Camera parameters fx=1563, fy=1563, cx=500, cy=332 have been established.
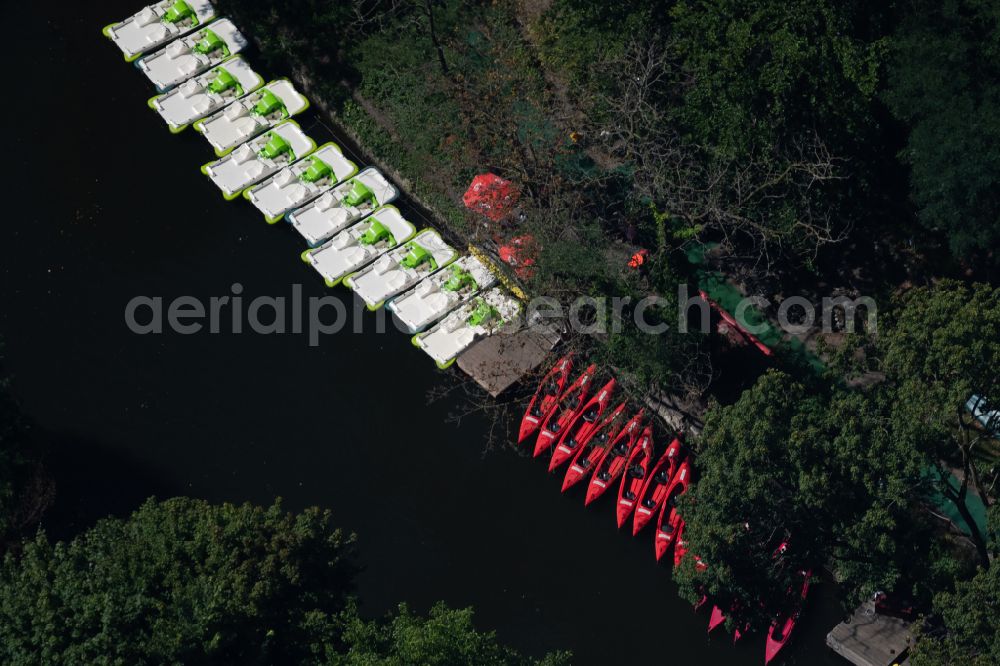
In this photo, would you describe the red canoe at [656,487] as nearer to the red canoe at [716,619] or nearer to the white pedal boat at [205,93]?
the red canoe at [716,619]

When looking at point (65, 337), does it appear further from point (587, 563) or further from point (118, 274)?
point (587, 563)

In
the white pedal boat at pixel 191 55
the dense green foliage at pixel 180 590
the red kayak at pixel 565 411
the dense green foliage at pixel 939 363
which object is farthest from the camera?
the white pedal boat at pixel 191 55

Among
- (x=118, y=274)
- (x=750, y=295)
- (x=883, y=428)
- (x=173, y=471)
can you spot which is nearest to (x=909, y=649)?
(x=883, y=428)

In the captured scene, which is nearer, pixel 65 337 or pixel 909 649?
pixel 909 649

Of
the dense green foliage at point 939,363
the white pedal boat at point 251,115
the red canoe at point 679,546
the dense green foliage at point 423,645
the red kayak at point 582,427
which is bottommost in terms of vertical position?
the dense green foliage at point 423,645

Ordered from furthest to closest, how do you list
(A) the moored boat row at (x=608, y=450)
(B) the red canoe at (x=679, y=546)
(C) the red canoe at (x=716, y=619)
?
1. (A) the moored boat row at (x=608, y=450)
2. (B) the red canoe at (x=679, y=546)
3. (C) the red canoe at (x=716, y=619)

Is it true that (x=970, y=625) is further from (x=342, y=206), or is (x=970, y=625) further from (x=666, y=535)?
(x=342, y=206)

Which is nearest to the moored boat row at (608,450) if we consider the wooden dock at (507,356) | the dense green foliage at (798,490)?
the wooden dock at (507,356)
